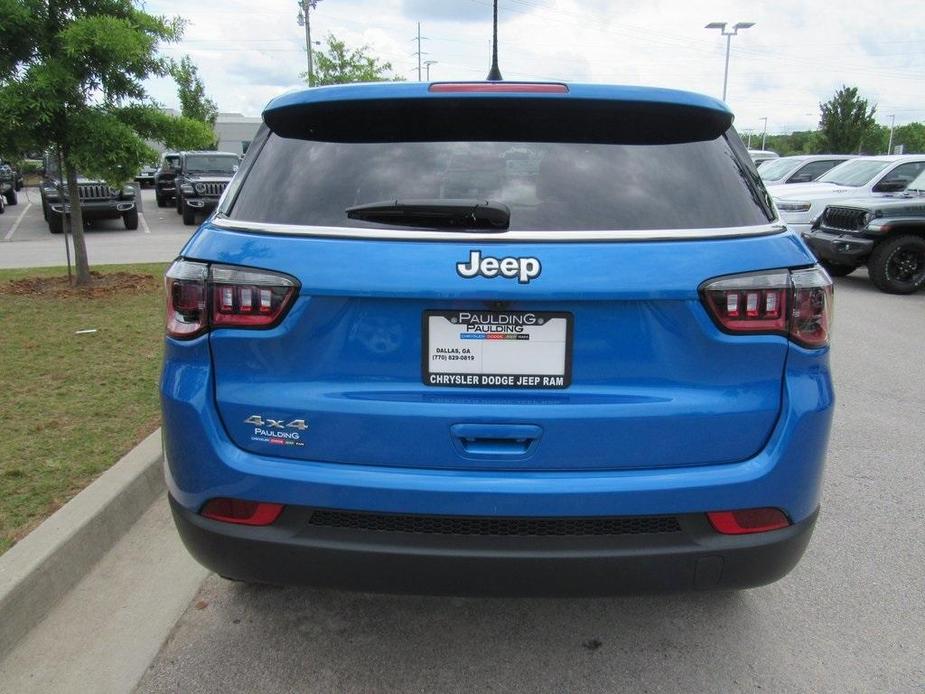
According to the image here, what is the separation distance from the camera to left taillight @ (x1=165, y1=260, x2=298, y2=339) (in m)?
2.07

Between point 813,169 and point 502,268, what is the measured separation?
59.4 ft

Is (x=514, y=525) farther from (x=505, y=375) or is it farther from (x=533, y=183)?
(x=533, y=183)

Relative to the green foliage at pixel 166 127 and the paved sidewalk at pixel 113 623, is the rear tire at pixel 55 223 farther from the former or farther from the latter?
the paved sidewalk at pixel 113 623

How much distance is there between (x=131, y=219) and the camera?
19.9 metres

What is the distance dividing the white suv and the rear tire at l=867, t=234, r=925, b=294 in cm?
135

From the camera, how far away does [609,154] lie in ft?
7.35

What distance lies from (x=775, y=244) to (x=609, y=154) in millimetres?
536

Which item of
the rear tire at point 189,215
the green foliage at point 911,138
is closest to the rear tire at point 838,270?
the rear tire at point 189,215

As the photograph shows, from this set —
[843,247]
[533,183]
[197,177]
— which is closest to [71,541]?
[533,183]

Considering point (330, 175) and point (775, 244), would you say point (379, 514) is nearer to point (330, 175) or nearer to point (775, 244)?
point (330, 175)

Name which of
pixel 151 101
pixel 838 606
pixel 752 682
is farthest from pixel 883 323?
pixel 151 101

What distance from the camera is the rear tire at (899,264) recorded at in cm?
1104

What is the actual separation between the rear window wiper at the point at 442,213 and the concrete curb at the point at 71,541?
187cm

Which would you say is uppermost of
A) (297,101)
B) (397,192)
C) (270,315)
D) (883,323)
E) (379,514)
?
(297,101)
